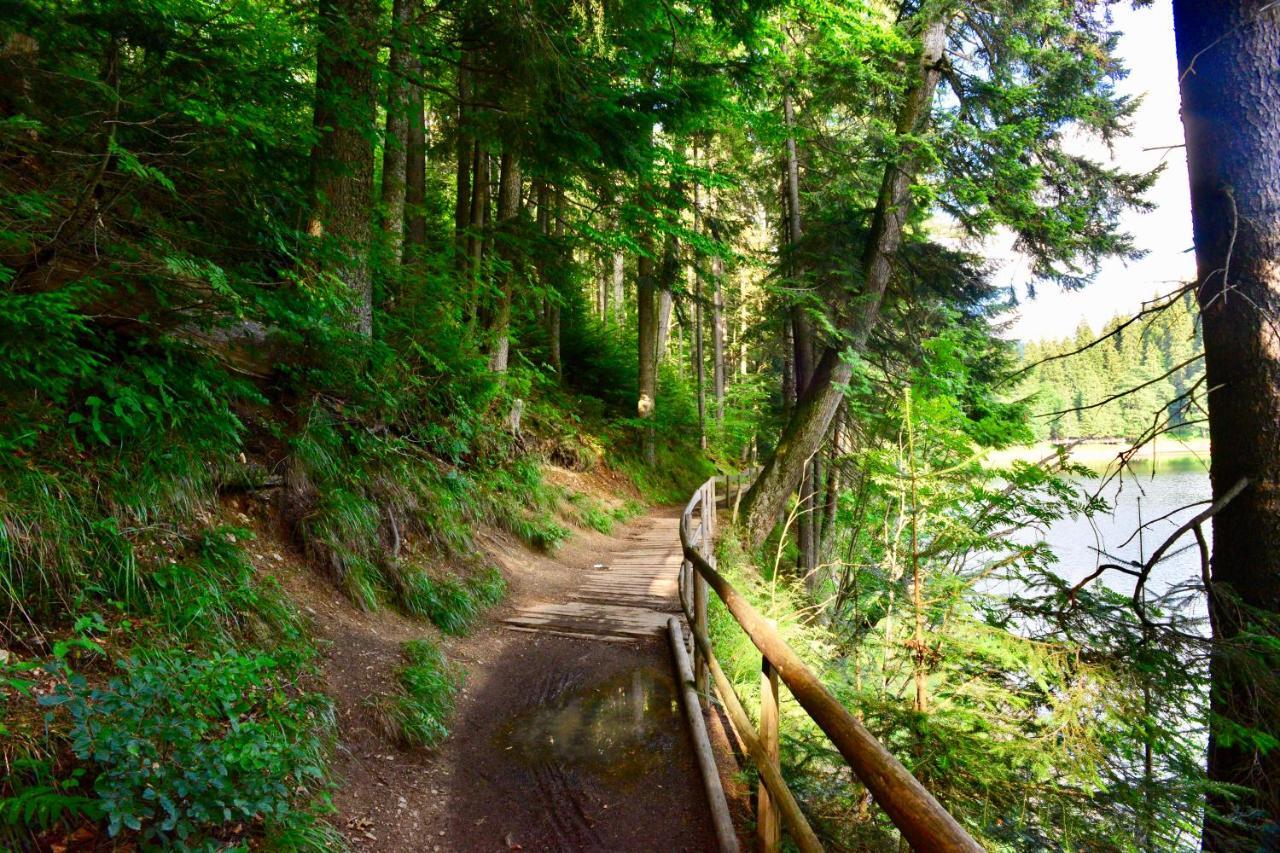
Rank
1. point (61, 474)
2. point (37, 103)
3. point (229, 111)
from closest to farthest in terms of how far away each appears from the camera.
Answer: point (61, 474)
point (229, 111)
point (37, 103)

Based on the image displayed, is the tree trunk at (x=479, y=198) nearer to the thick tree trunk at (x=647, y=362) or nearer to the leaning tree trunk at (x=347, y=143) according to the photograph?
the leaning tree trunk at (x=347, y=143)

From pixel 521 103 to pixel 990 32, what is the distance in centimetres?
769

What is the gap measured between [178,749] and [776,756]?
2443 mm

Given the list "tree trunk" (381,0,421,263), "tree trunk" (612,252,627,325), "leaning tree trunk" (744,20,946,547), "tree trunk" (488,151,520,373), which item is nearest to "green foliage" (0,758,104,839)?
"tree trunk" (381,0,421,263)

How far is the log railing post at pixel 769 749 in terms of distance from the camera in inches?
108

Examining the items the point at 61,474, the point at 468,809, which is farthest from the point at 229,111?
the point at 468,809

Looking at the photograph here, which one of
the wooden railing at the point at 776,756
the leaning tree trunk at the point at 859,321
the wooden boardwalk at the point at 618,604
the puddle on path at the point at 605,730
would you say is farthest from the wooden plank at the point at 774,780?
the leaning tree trunk at the point at 859,321

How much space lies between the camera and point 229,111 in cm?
365

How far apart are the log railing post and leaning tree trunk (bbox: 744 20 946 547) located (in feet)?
21.9

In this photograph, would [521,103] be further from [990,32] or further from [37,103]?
[990,32]

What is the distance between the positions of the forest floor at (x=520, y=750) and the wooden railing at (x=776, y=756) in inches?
24.5

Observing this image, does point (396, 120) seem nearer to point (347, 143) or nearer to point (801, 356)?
point (347, 143)

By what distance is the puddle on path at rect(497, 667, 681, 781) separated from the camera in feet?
13.6

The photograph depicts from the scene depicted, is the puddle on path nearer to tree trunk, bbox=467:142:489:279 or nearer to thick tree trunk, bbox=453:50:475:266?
thick tree trunk, bbox=453:50:475:266
